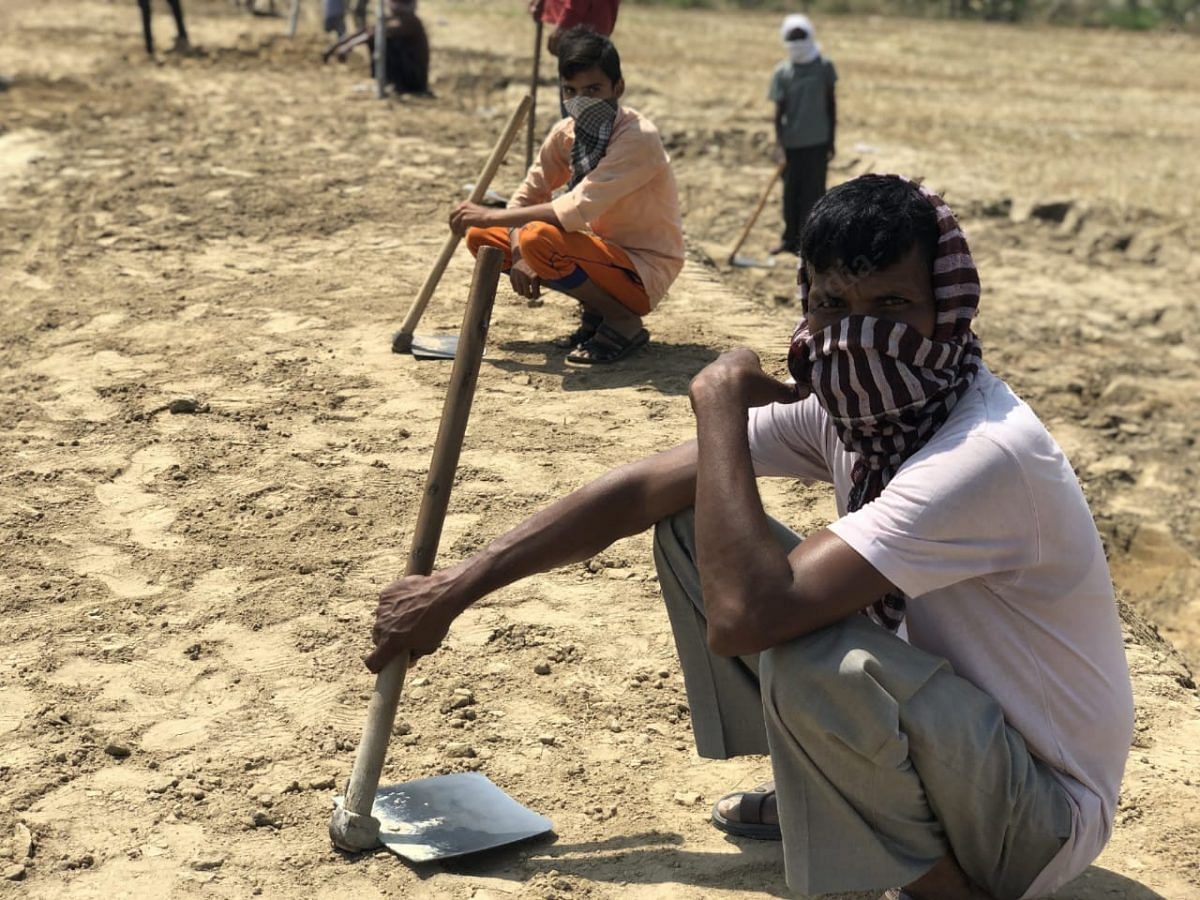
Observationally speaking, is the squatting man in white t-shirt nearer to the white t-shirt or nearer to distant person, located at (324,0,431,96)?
the white t-shirt

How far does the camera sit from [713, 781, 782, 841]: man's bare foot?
274cm

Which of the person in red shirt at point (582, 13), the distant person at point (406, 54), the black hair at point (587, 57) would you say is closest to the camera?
the black hair at point (587, 57)

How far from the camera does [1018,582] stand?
→ 2238mm

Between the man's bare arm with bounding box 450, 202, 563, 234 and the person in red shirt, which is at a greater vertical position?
the person in red shirt

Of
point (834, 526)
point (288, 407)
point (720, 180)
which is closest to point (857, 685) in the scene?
point (834, 526)

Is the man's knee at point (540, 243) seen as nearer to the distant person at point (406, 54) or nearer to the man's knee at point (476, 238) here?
the man's knee at point (476, 238)

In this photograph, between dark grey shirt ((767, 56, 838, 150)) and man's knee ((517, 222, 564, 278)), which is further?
dark grey shirt ((767, 56, 838, 150))

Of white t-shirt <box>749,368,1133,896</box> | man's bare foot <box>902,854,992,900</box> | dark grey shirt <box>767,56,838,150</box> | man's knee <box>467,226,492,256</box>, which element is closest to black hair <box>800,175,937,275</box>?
white t-shirt <box>749,368,1133,896</box>

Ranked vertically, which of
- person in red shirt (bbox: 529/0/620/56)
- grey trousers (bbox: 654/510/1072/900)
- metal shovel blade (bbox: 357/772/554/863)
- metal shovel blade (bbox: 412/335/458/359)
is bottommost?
metal shovel blade (bbox: 357/772/554/863)

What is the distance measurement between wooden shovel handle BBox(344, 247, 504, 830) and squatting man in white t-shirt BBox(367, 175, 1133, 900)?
528mm

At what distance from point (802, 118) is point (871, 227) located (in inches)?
268

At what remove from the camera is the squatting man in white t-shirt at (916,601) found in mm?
2180

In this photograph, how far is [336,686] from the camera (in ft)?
10.8

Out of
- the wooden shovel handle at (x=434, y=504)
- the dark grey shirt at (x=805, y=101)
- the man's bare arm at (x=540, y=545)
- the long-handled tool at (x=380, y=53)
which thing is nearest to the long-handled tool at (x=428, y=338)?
the wooden shovel handle at (x=434, y=504)
